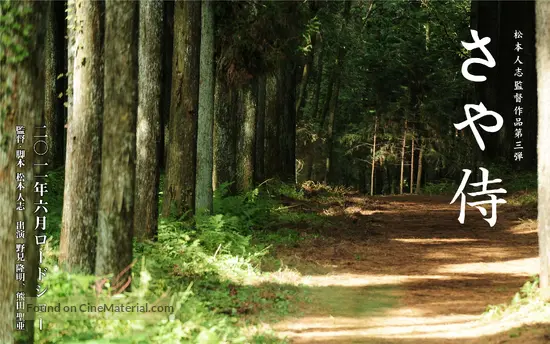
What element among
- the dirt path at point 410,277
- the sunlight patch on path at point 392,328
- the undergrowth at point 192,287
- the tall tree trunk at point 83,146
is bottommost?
the sunlight patch on path at point 392,328

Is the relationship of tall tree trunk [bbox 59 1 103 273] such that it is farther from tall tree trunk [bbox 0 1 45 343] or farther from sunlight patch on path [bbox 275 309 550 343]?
tall tree trunk [bbox 0 1 45 343]

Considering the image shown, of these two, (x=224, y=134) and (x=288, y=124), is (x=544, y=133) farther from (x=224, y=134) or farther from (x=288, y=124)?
(x=288, y=124)

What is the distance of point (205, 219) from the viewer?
50.0 feet

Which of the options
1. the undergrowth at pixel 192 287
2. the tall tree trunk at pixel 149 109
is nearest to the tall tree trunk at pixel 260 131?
the undergrowth at pixel 192 287

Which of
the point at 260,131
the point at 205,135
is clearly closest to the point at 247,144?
the point at 260,131

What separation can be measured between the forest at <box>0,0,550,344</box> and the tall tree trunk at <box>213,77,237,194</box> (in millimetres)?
52

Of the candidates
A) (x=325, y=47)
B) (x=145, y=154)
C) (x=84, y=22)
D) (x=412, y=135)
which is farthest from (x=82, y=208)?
(x=325, y=47)

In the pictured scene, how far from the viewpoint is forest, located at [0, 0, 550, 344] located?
6.59m

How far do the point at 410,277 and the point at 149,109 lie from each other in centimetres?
510

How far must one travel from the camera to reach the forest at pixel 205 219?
6594 millimetres

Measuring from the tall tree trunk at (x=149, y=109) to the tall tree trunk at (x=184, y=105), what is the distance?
3.26ft

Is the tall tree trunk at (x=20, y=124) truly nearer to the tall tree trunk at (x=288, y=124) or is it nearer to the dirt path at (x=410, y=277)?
the dirt path at (x=410, y=277)

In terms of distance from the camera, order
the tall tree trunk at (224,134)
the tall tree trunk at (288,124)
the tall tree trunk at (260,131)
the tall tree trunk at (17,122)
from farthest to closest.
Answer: the tall tree trunk at (288,124) → the tall tree trunk at (260,131) → the tall tree trunk at (224,134) → the tall tree trunk at (17,122)

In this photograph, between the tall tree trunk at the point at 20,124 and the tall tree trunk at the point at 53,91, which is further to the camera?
the tall tree trunk at the point at 53,91
